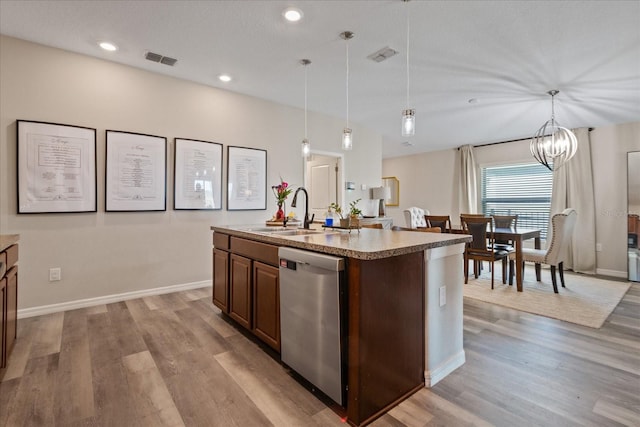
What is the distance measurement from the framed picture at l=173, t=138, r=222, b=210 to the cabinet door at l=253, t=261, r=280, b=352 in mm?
1971

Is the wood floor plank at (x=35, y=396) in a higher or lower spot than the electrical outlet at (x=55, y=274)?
lower

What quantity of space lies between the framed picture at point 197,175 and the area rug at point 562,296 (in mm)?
3421

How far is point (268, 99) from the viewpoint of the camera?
438 cm

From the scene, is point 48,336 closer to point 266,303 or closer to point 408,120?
point 266,303

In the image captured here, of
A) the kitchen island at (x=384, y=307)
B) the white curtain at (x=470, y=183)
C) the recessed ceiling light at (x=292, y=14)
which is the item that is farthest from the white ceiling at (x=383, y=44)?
the white curtain at (x=470, y=183)

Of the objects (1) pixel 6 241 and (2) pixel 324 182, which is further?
(2) pixel 324 182

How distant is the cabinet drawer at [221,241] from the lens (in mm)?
2706

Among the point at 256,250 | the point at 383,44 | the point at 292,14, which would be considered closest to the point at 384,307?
the point at 256,250

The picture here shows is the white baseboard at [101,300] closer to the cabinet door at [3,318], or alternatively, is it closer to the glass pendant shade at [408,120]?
the cabinet door at [3,318]

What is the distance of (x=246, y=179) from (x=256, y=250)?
2.21 meters

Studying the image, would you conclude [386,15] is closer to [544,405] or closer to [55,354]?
[544,405]

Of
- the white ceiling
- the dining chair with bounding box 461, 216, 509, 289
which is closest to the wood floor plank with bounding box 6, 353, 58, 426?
the white ceiling

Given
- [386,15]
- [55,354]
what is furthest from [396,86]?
[55,354]

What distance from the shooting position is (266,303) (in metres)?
2.11
